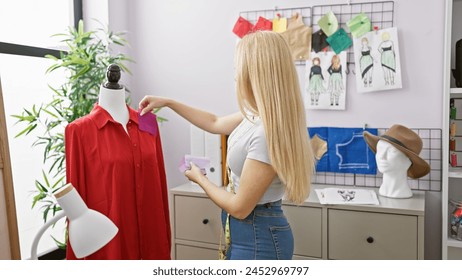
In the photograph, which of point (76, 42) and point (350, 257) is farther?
point (76, 42)

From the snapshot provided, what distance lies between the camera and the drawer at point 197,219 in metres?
2.60

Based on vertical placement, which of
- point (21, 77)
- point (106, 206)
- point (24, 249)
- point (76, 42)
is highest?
point (76, 42)

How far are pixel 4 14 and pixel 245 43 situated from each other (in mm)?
1765

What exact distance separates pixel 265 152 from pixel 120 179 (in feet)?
1.89

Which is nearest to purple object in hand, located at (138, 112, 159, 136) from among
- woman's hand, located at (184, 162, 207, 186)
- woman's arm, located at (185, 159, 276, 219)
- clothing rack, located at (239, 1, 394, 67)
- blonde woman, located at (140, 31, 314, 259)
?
woman's hand, located at (184, 162, 207, 186)

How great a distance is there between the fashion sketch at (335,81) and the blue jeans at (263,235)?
1199 mm

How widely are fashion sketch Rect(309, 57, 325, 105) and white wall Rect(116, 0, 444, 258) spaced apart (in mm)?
91

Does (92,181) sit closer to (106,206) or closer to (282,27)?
(106,206)

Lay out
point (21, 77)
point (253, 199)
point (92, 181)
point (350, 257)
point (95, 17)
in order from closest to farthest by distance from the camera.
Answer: point (253, 199) < point (92, 181) < point (350, 257) < point (21, 77) < point (95, 17)

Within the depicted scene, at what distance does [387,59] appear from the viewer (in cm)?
259

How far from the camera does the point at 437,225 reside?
2.54 metres

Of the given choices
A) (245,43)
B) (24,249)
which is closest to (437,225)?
(245,43)

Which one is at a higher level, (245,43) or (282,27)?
(282,27)

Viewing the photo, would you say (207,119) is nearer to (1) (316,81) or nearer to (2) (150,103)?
(2) (150,103)
